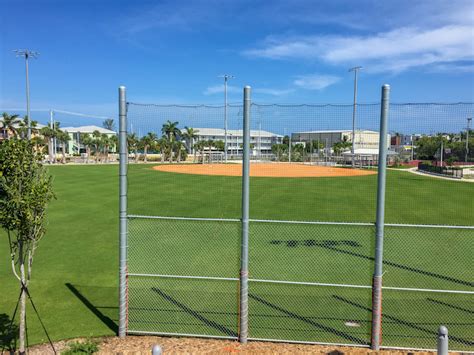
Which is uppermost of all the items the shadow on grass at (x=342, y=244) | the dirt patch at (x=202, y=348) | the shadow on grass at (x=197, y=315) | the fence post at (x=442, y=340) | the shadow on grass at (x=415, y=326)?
the fence post at (x=442, y=340)

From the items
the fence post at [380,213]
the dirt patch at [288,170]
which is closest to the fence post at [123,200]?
the fence post at [380,213]

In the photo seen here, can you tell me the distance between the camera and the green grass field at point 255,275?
724 cm

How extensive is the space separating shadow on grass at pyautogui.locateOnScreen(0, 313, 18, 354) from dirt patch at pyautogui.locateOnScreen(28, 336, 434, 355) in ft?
1.34

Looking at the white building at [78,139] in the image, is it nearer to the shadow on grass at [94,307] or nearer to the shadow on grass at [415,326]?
the shadow on grass at [94,307]

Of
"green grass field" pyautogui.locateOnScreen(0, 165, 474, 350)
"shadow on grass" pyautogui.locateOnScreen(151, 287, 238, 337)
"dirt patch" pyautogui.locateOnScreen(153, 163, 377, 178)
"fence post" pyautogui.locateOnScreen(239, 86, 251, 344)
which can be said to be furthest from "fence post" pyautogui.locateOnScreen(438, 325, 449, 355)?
"dirt patch" pyautogui.locateOnScreen(153, 163, 377, 178)

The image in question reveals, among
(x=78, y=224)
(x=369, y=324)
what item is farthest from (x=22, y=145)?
(x=78, y=224)

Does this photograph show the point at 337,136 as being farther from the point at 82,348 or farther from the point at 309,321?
the point at 82,348

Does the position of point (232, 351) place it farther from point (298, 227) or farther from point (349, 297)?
point (298, 227)

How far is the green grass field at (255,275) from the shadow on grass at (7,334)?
0.86 feet

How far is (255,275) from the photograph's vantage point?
10.3m

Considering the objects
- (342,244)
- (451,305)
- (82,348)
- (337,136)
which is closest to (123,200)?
(82,348)

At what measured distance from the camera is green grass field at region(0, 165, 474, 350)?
23.8 ft

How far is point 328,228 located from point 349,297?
737 cm

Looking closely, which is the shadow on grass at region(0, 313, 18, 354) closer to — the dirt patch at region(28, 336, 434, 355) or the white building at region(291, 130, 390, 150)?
the dirt patch at region(28, 336, 434, 355)
